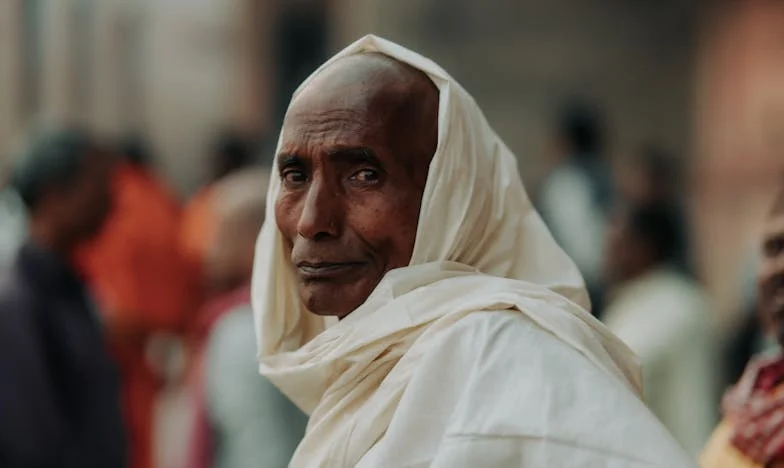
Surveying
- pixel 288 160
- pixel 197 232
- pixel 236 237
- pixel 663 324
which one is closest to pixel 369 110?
pixel 288 160

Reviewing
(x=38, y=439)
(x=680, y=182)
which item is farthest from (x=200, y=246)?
(x=680, y=182)

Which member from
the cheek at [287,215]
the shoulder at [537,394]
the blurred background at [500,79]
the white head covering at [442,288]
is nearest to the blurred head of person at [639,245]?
the blurred background at [500,79]

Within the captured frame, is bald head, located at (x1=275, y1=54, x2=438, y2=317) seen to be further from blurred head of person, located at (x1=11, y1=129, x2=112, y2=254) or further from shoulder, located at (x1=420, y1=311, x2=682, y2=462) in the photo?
blurred head of person, located at (x1=11, y1=129, x2=112, y2=254)

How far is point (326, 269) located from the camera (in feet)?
10.9

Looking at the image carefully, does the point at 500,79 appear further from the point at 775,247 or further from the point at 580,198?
the point at 775,247

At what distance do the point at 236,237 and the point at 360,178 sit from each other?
4.08 m

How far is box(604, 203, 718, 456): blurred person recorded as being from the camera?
7141 mm

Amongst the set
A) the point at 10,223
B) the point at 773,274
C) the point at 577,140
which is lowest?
the point at 577,140

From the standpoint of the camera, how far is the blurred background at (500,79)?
1333 cm

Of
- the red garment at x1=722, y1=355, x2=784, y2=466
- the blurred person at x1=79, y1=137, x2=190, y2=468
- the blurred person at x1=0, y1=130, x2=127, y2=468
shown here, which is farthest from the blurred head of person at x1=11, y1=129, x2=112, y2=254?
the red garment at x1=722, y1=355, x2=784, y2=466

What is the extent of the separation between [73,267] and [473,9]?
928 cm

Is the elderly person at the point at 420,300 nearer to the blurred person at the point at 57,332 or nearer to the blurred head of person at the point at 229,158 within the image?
the blurred person at the point at 57,332

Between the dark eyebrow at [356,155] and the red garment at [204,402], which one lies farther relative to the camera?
the red garment at [204,402]

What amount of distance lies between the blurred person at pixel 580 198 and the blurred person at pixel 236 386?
282 centimetres
